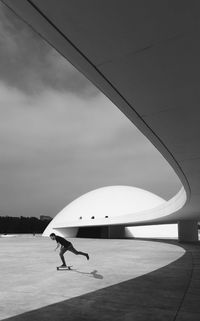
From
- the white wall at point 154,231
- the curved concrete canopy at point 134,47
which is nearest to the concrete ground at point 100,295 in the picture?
the curved concrete canopy at point 134,47

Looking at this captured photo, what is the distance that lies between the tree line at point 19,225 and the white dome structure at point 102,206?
26.4 meters

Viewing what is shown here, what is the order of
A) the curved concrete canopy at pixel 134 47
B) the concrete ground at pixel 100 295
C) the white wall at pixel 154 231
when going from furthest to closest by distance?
the white wall at pixel 154 231
the concrete ground at pixel 100 295
the curved concrete canopy at pixel 134 47

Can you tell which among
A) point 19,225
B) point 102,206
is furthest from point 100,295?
point 19,225

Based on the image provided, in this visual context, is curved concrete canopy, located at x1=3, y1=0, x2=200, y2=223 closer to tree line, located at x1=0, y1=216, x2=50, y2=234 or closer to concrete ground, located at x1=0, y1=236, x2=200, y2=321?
concrete ground, located at x1=0, y1=236, x2=200, y2=321

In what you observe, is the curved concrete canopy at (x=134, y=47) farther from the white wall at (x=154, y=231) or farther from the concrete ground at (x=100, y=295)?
the white wall at (x=154, y=231)

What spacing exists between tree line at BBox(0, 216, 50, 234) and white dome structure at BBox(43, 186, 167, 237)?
26.4 meters

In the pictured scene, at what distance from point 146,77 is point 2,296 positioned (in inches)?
223

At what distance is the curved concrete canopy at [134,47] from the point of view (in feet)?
11.3

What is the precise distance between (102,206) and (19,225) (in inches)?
1387

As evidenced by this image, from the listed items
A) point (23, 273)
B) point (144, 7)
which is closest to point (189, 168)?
point (23, 273)

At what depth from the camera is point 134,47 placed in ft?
13.6

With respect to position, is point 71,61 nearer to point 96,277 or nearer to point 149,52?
point 149,52

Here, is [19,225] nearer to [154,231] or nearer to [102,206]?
[102,206]

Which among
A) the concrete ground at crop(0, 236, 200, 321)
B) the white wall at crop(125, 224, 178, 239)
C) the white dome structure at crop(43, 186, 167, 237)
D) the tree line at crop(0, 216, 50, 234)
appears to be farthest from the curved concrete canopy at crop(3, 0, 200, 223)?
the tree line at crop(0, 216, 50, 234)
